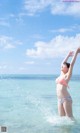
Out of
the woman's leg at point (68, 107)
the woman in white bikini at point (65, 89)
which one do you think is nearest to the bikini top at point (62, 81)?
the woman in white bikini at point (65, 89)

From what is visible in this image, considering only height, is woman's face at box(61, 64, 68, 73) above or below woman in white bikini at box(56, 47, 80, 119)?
above

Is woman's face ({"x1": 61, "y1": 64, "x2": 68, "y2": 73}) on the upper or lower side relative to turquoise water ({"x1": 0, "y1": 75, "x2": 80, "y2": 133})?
upper

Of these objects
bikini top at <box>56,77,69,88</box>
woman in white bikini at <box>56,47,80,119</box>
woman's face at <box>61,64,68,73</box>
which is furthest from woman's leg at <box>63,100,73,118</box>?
woman's face at <box>61,64,68,73</box>

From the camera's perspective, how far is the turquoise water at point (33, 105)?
4078 mm

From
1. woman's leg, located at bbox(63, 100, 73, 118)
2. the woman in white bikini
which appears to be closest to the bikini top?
the woman in white bikini

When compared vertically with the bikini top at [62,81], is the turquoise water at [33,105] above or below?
below

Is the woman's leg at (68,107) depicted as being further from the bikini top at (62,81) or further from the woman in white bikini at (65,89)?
the bikini top at (62,81)

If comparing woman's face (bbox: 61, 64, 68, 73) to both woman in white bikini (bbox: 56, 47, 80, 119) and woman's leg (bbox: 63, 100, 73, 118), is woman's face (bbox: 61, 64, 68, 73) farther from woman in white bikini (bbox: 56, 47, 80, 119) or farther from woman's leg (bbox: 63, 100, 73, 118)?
woman's leg (bbox: 63, 100, 73, 118)

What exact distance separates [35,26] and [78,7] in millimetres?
442

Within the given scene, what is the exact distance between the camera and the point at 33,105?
4355 millimetres

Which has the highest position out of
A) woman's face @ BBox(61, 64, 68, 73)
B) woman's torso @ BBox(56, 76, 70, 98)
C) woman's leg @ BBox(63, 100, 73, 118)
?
woman's face @ BBox(61, 64, 68, 73)

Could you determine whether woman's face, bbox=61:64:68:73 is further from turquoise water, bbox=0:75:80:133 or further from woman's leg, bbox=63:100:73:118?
woman's leg, bbox=63:100:73:118

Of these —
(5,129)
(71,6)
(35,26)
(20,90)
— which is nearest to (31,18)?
(35,26)

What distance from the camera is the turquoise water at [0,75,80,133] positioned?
408cm
